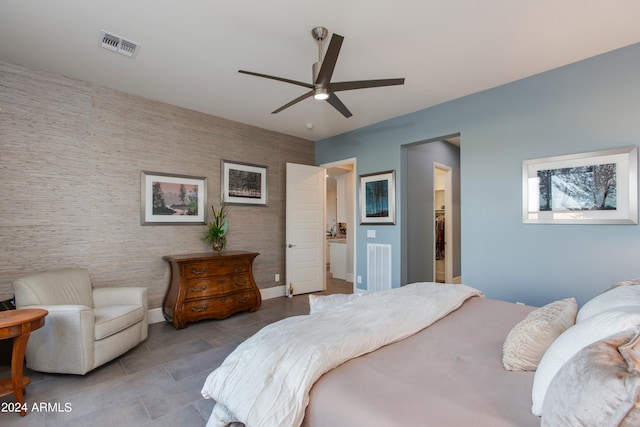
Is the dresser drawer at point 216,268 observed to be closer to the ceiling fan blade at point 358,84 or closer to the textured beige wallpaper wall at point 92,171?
the textured beige wallpaper wall at point 92,171

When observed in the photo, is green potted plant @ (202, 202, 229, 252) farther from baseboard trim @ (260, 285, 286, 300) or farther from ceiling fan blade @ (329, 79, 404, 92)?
ceiling fan blade @ (329, 79, 404, 92)

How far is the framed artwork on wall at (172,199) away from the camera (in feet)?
12.0

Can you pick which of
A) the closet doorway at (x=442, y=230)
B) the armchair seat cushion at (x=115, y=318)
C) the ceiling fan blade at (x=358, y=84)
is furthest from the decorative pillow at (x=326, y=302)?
the closet doorway at (x=442, y=230)

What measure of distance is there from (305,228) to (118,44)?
3.47 m

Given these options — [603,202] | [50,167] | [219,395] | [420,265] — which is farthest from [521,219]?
[50,167]

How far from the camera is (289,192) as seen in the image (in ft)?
16.3

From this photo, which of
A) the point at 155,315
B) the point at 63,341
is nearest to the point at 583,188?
the point at 63,341

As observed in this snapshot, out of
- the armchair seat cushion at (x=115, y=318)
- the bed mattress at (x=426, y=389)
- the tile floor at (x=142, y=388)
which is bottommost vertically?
the tile floor at (x=142, y=388)

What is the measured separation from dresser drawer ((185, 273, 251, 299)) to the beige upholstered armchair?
65cm

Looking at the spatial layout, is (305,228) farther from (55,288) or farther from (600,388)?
(600,388)

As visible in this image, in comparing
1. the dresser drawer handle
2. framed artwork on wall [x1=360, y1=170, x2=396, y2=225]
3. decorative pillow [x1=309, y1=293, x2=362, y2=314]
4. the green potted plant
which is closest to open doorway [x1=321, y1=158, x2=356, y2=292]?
framed artwork on wall [x1=360, y1=170, x2=396, y2=225]

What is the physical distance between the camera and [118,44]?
2.54 metres

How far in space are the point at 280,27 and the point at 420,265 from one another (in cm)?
387

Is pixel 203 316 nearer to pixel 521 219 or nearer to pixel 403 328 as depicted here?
pixel 403 328
